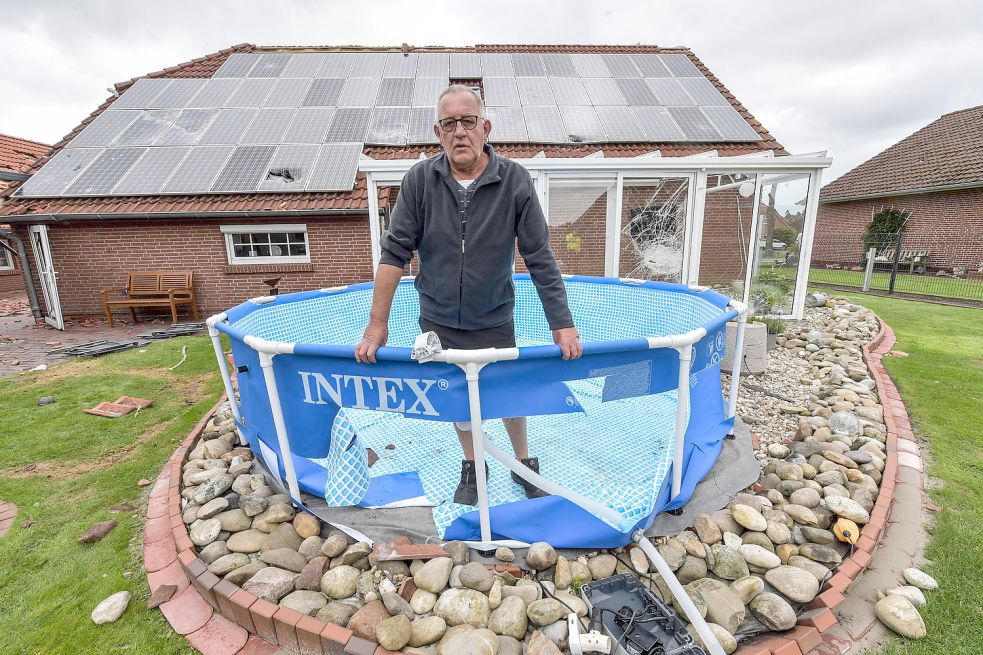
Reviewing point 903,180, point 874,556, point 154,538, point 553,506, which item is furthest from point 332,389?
point 903,180

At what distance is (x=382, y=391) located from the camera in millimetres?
2008

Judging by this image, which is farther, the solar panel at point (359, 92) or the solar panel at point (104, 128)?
the solar panel at point (359, 92)

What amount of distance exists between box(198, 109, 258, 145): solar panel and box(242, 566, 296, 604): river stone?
32.2 feet

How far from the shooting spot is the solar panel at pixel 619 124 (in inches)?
352

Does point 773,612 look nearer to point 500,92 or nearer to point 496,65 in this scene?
point 500,92

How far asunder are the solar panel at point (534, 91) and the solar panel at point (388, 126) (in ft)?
9.04

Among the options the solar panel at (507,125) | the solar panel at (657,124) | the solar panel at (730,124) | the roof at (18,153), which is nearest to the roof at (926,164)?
the solar panel at (730,124)

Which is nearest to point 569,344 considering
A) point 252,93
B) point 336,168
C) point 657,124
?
point 336,168

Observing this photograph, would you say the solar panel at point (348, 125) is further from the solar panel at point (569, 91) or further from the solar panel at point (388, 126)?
the solar panel at point (569, 91)

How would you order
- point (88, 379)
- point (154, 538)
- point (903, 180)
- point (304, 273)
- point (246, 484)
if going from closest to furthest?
point (154, 538), point (246, 484), point (88, 379), point (304, 273), point (903, 180)

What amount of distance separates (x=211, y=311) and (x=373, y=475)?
784cm

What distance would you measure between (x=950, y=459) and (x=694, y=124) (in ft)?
27.7

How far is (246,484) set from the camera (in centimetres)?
269

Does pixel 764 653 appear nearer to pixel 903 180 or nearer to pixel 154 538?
pixel 154 538
